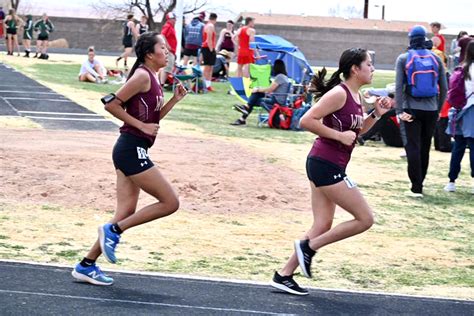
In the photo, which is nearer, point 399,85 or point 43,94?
point 399,85

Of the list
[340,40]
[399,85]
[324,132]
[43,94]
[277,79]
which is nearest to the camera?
[324,132]

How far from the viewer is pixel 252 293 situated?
778 cm

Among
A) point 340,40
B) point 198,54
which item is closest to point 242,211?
point 198,54

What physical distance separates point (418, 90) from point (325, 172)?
515cm

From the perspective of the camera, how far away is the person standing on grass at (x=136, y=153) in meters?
7.51

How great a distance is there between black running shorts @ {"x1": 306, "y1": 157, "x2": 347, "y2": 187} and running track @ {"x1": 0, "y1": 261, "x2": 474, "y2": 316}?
2.69 feet

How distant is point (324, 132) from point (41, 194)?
4845 mm

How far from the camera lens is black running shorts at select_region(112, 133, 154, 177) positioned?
24.7 feet

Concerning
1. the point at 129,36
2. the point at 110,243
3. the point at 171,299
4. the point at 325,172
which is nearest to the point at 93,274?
the point at 110,243

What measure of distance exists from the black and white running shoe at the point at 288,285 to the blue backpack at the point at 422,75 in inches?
199

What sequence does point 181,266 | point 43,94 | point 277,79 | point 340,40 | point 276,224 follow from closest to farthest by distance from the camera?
1. point 181,266
2. point 276,224
3. point 277,79
4. point 43,94
5. point 340,40

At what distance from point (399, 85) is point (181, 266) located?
463 centimetres

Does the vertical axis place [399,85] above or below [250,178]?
above

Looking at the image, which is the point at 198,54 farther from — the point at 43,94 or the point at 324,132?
the point at 324,132
